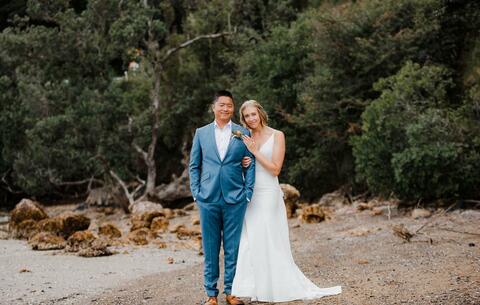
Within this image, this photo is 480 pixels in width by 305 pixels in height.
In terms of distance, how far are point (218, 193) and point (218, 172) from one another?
209 mm

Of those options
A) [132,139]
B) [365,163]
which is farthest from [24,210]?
[365,163]

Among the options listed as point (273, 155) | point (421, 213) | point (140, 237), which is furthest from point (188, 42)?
point (273, 155)

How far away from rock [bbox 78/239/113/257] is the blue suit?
6346mm

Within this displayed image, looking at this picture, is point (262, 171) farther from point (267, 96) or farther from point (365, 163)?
point (267, 96)

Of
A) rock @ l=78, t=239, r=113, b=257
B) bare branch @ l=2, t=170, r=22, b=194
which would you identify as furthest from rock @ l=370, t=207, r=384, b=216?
bare branch @ l=2, t=170, r=22, b=194

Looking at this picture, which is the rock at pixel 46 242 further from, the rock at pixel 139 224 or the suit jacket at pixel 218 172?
the suit jacket at pixel 218 172

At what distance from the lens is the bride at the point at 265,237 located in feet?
18.8

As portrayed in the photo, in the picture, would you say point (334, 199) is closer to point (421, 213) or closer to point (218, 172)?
point (421, 213)

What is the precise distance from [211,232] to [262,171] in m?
0.84

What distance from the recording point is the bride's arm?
18.7 feet

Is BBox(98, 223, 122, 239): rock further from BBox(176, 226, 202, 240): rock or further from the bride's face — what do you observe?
the bride's face

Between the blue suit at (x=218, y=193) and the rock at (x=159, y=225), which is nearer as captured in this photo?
the blue suit at (x=218, y=193)

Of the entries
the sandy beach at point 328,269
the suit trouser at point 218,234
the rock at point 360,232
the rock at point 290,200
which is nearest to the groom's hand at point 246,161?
the suit trouser at point 218,234

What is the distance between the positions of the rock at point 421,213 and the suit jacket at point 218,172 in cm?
829
